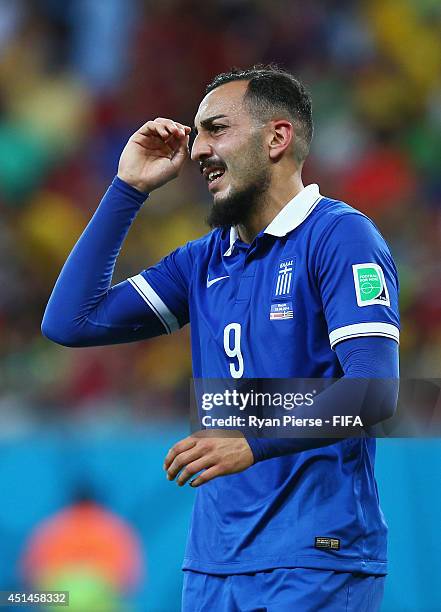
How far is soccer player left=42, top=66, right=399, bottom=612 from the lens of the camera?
2.02m

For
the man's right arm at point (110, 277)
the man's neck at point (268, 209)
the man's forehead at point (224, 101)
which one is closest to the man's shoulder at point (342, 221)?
the man's neck at point (268, 209)

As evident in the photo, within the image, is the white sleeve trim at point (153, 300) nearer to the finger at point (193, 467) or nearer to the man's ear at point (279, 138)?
the man's ear at point (279, 138)

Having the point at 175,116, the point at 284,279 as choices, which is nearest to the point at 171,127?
the point at 284,279

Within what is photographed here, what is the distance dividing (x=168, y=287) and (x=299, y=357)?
1.90 ft

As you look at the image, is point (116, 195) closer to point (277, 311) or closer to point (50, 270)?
point (277, 311)

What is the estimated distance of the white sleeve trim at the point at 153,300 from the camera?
8.61 ft

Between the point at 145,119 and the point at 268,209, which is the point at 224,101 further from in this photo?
the point at 145,119

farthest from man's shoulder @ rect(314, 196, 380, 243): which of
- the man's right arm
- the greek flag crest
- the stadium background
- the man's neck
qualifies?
the stadium background

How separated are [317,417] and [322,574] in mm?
338

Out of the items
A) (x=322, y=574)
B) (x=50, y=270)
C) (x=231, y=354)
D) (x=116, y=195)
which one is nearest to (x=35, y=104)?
(x=50, y=270)

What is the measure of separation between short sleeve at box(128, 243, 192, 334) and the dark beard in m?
0.17

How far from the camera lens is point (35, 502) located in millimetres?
3713

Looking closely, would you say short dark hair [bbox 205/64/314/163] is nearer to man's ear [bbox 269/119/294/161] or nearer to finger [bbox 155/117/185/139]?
man's ear [bbox 269/119/294/161]

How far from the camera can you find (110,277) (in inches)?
103
